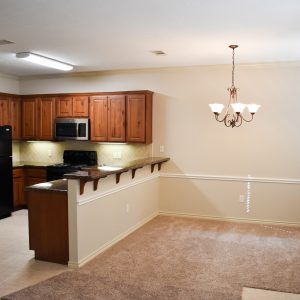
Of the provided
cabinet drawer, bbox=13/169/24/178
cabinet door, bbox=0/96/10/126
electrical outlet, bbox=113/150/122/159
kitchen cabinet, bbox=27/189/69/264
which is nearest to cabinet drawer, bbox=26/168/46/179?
cabinet drawer, bbox=13/169/24/178

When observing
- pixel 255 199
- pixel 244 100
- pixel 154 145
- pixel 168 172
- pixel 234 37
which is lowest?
pixel 255 199

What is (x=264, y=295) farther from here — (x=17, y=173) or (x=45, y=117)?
(x=45, y=117)

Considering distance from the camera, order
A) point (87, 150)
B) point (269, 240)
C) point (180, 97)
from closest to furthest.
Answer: point (269, 240) < point (180, 97) < point (87, 150)

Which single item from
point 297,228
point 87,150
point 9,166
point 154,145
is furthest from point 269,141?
point 9,166

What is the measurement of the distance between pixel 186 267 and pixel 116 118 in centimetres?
311

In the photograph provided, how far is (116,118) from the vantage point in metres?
6.29

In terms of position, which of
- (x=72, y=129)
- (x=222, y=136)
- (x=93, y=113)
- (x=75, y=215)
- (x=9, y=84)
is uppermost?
(x=9, y=84)

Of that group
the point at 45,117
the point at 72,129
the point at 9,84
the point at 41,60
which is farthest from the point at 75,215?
the point at 9,84

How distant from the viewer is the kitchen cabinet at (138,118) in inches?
241

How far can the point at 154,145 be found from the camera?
6.39 m

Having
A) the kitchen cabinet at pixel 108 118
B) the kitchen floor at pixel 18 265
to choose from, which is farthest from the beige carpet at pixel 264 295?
the kitchen cabinet at pixel 108 118

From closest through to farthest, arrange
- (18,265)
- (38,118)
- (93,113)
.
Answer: (18,265) < (93,113) < (38,118)

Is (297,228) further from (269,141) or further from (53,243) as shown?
(53,243)

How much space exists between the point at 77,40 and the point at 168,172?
2.89m
